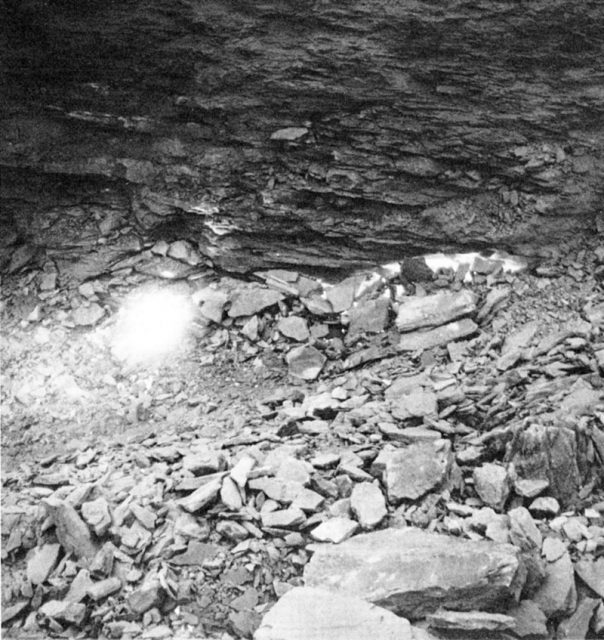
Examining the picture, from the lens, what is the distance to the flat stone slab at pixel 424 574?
295 centimetres

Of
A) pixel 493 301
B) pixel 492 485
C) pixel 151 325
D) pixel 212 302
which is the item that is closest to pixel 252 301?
pixel 212 302

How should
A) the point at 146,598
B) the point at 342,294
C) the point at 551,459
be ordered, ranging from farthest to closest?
the point at 342,294, the point at 551,459, the point at 146,598

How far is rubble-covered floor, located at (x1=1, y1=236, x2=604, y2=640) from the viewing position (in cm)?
310

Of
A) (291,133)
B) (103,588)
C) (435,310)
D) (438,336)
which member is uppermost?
(291,133)

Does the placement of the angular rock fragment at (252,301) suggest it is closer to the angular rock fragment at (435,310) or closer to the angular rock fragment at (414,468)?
the angular rock fragment at (435,310)

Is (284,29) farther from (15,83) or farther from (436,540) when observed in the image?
(436,540)

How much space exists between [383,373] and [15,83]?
523cm

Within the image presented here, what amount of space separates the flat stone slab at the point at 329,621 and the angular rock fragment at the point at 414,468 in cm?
91

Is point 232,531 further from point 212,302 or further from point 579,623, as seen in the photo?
point 212,302

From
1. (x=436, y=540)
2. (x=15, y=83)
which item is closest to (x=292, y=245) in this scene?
(x=15, y=83)

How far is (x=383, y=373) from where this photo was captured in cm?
563

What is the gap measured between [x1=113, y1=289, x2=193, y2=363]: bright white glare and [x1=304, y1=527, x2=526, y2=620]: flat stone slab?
3.86 metres

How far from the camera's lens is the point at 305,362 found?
6105 millimetres

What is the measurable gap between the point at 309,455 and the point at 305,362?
188cm
